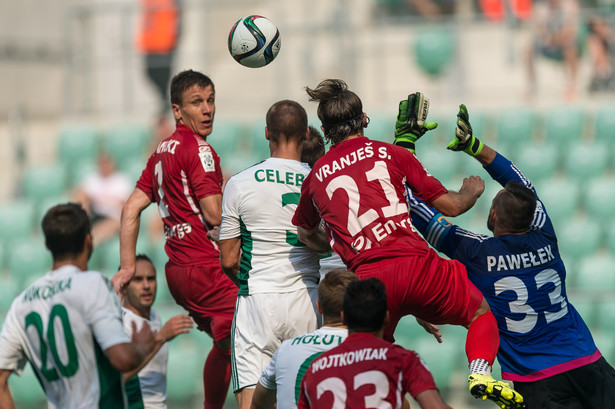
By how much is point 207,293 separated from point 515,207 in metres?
2.19

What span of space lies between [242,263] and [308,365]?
4.55 feet

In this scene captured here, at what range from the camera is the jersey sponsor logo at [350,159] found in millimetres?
5672

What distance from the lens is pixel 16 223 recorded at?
1329cm

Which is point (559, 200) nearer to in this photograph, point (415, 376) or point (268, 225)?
point (268, 225)

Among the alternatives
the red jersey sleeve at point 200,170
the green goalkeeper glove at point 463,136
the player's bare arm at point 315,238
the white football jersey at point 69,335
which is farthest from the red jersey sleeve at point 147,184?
the green goalkeeper glove at point 463,136

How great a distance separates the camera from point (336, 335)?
519 centimetres

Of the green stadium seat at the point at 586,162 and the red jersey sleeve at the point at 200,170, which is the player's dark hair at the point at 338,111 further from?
the green stadium seat at the point at 586,162

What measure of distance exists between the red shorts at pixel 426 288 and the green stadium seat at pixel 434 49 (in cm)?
825

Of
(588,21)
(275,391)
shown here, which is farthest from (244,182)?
(588,21)

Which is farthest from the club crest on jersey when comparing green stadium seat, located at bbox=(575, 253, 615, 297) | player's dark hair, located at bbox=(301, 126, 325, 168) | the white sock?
green stadium seat, located at bbox=(575, 253, 615, 297)

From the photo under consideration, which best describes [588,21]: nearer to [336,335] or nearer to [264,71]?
[264,71]

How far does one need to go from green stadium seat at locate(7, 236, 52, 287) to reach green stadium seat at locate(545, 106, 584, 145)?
21.1 ft

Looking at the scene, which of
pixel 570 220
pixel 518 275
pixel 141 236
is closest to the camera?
pixel 518 275

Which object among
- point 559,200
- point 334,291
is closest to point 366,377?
point 334,291
